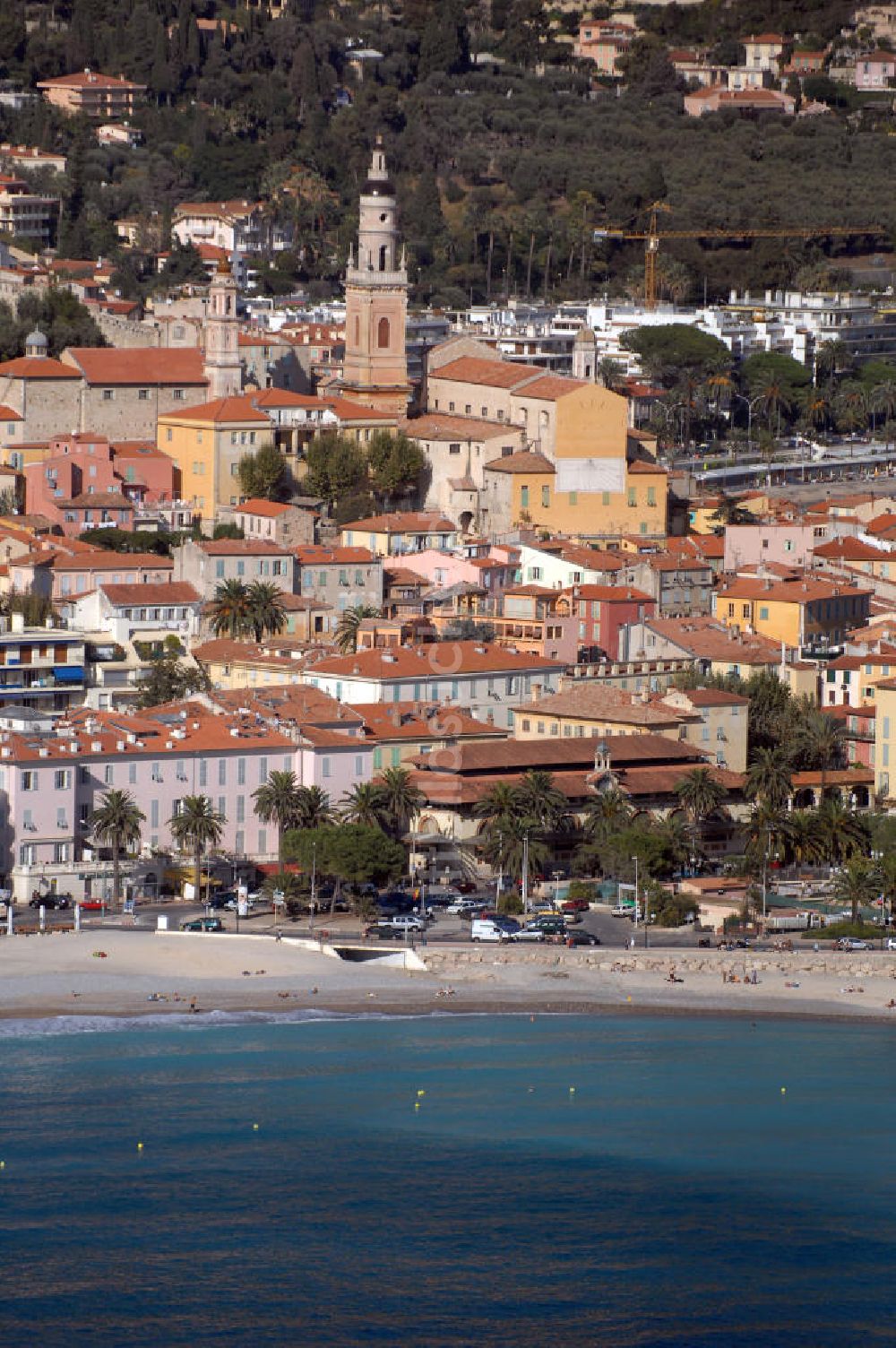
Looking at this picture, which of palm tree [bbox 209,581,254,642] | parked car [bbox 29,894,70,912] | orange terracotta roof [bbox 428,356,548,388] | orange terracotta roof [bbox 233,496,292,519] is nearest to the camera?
parked car [bbox 29,894,70,912]

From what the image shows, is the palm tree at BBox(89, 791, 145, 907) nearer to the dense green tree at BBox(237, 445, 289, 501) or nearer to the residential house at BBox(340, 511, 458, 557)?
the residential house at BBox(340, 511, 458, 557)

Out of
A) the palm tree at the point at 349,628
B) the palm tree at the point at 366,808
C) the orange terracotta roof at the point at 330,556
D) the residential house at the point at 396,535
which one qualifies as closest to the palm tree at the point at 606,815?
the palm tree at the point at 366,808

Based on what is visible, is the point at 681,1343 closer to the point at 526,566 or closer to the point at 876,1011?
the point at 876,1011

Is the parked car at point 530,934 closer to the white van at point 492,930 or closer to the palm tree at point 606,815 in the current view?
the white van at point 492,930

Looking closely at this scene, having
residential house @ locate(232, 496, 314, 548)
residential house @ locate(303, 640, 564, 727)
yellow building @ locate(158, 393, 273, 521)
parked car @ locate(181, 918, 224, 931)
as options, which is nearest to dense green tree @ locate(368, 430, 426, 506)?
yellow building @ locate(158, 393, 273, 521)

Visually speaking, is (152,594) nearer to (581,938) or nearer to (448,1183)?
(581,938)
